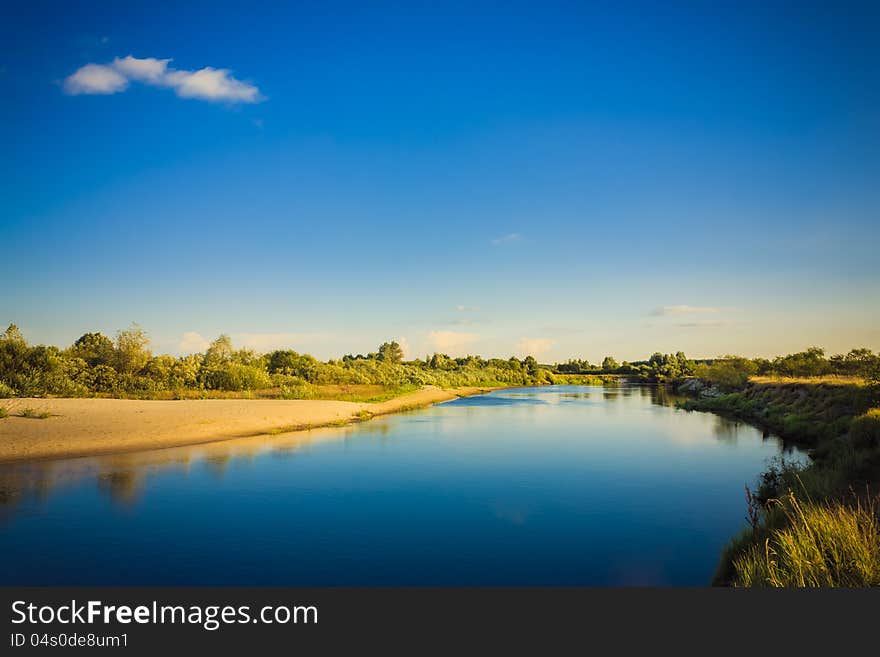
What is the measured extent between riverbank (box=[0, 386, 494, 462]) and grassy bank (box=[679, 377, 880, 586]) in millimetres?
19644

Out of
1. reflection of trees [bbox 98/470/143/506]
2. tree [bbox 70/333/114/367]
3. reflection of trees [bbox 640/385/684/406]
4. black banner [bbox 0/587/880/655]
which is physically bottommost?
reflection of trees [bbox 640/385/684/406]

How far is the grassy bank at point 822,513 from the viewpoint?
235 inches

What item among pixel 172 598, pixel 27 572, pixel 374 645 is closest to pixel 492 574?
pixel 374 645

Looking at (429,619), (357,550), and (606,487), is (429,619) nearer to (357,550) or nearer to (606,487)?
(357,550)

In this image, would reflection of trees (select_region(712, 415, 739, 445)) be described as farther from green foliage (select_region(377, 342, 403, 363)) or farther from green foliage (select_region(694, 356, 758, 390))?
green foliage (select_region(377, 342, 403, 363))

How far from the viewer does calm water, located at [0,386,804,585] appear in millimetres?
8516

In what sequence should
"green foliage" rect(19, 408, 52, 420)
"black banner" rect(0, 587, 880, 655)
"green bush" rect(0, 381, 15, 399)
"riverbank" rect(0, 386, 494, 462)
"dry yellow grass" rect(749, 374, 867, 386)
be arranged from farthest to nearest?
"dry yellow grass" rect(749, 374, 867, 386) < "green bush" rect(0, 381, 15, 399) < "green foliage" rect(19, 408, 52, 420) < "riverbank" rect(0, 386, 494, 462) < "black banner" rect(0, 587, 880, 655)

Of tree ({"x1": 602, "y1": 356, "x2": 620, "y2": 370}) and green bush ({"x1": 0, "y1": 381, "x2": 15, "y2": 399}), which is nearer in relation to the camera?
green bush ({"x1": 0, "y1": 381, "x2": 15, "y2": 399})

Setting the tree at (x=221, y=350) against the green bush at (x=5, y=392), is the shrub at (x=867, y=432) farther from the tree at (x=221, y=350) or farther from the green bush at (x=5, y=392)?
the tree at (x=221, y=350)

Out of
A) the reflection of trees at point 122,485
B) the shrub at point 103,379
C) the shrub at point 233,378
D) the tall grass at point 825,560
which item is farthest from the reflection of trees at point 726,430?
the shrub at point 103,379

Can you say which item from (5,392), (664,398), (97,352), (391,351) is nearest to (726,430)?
(664,398)

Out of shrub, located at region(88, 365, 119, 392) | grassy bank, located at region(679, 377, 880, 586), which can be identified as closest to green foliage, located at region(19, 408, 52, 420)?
shrub, located at region(88, 365, 119, 392)

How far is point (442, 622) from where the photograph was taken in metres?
5.46

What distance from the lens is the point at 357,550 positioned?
9562mm
